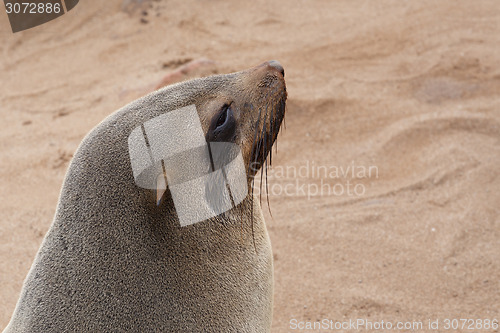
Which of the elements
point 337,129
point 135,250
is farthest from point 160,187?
point 337,129

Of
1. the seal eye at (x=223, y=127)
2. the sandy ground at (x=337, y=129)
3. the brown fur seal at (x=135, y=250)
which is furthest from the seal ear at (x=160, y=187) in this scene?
the sandy ground at (x=337, y=129)

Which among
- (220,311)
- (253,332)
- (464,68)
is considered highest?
(220,311)

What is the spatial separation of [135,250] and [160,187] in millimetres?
226

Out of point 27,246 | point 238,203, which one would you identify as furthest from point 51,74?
point 238,203

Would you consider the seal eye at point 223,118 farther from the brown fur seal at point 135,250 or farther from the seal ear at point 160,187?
the seal ear at point 160,187

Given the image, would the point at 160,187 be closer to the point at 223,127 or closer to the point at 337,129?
the point at 223,127

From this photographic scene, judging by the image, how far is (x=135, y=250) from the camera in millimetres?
1697

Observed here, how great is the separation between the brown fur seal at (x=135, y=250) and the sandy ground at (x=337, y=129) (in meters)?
1.21

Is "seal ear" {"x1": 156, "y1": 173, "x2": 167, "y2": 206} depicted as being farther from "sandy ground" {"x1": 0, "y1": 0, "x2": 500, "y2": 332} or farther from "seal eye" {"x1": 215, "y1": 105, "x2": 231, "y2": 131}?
"sandy ground" {"x1": 0, "y1": 0, "x2": 500, "y2": 332}

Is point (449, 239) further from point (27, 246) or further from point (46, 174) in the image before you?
point (46, 174)

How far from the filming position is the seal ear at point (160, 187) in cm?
164

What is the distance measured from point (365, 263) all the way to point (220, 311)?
1584 millimetres

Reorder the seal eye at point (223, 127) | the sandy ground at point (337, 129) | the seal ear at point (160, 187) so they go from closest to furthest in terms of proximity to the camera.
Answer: the seal ear at point (160, 187) → the seal eye at point (223, 127) → the sandy ground at point (337, 129)

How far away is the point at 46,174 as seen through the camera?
4.21 m
